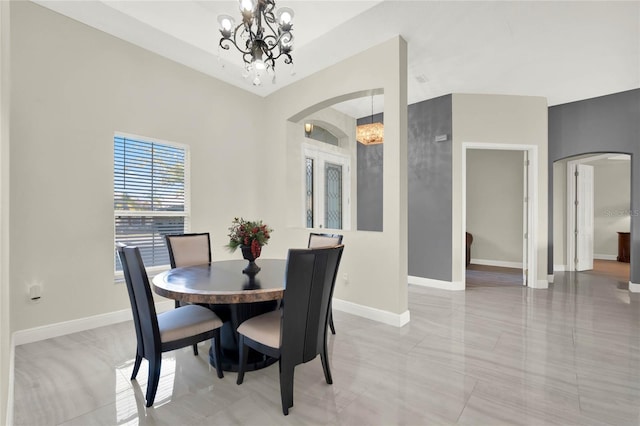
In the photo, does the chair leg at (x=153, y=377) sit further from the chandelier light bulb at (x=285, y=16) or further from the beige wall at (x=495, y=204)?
the beige wall at (x=495, y=204)

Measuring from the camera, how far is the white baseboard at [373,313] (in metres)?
3.31

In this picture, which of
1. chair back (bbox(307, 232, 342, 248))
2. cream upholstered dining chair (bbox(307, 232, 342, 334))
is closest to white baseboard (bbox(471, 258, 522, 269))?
cream upholstered dining chair (bbox(307, 232, 342, 334))

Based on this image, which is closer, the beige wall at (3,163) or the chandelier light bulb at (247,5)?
the beige wall at (3,163)

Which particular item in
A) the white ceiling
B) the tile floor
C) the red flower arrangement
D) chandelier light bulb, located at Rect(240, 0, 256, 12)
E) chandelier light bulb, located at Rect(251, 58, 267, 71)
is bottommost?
the tile floor

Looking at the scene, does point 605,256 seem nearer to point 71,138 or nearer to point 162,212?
point 162,212

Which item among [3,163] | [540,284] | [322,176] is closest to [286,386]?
[3,163]

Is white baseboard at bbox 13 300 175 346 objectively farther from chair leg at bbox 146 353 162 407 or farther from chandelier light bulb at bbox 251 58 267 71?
chandelier light bulb at bbox 251 58 267 71

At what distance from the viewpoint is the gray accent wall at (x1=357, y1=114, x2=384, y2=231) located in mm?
6199

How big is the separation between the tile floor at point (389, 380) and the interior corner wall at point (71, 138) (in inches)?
21.1

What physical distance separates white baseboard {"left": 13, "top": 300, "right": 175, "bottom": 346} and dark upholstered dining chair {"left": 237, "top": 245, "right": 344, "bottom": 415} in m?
2.17

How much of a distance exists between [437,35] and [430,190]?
247cm

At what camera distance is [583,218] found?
644cm

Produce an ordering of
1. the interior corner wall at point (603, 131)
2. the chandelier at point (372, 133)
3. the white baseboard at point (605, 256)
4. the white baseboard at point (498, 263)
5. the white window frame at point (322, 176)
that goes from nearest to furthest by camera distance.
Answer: the interior corner wall at point (603, 131) → the chandelier at point (372, 133) → the white window frame at point (322, 176) → the white baseboard at point (498, 263) → the white baseboard at point (605, 256)

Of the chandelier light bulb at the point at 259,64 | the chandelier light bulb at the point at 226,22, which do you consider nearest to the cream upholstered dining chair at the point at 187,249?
the chandelier light bulb at the point at 259,64
